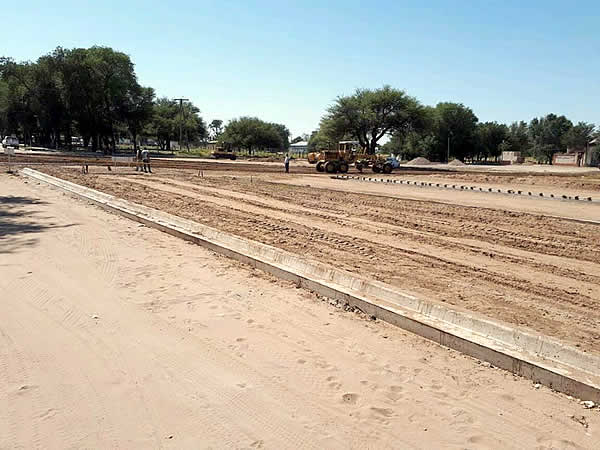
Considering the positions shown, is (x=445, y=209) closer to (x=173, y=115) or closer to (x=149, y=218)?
(x=149, y=218)

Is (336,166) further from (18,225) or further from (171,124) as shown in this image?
(171,124)

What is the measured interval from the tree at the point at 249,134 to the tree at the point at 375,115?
4968 centimetres

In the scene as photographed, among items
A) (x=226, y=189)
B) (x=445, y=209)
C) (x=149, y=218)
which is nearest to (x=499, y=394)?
(x=149, y=218)

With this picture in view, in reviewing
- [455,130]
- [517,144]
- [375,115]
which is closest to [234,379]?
[375,115]

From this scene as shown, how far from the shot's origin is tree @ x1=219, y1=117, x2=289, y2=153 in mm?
123312

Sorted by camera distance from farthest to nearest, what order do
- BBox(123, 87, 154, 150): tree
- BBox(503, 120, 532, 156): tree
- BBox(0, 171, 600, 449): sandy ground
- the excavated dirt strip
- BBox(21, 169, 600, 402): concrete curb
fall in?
BBox(503, 120, 532, 156): tree → BBox(123, 87, 154, 150): tree → the excavated dirt strip → BBox(21, 169, 600, 402): concrete curb → BBox(0, 171, 600, 449): sandy ground

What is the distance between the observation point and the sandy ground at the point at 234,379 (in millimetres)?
3797

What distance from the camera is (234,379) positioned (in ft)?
15.3

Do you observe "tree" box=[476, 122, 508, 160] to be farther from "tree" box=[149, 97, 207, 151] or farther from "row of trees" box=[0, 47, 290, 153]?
"row of trees" box=[0, 47, 290, 153]

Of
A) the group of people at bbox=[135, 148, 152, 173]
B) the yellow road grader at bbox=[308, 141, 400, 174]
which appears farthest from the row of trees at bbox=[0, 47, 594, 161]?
the group of people at bbox=[135, 148, 152, 173]

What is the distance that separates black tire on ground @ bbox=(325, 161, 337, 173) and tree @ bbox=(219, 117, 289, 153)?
8170 centimetres

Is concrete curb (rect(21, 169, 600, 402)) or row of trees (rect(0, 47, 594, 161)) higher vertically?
row of trees (rect(0, 47, 594, 161))

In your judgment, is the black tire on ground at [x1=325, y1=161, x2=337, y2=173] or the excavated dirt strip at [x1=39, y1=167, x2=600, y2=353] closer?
the excavated dirt strip at [x1=39, y1=167, x2=600, y2=353]

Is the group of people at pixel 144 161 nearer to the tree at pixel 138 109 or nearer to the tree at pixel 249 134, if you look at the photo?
the tree at pixel 138 109
